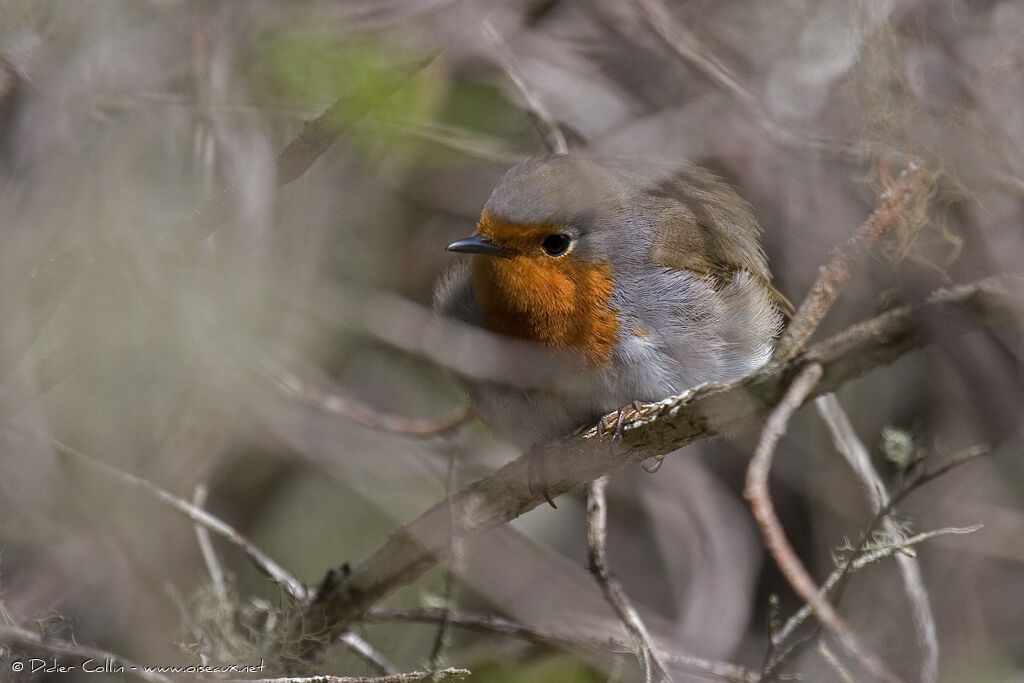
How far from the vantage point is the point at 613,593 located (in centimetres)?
309

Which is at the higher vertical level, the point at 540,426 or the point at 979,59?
the point at 979,59

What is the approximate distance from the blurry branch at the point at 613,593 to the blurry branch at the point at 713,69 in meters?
1.57

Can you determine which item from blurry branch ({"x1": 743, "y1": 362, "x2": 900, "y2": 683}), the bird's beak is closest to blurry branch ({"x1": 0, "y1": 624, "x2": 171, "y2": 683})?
the bird's beak

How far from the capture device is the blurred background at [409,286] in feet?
10.3

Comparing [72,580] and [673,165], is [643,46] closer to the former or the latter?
[673,165]

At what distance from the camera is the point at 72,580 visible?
126 inches

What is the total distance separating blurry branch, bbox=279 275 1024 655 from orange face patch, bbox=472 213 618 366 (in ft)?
0.95

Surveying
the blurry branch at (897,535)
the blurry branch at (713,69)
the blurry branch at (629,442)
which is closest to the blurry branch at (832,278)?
the blurry branch at (629,442)

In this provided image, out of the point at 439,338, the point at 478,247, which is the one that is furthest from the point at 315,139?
the point at 439,338

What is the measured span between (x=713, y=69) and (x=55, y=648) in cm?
318

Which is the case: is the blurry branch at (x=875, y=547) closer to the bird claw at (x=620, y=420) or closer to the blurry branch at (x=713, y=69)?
the bird claw at (x=620, y=420)

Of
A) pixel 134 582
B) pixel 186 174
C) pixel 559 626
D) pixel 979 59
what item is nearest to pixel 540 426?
pixel 559 626

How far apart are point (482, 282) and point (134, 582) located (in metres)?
1.41

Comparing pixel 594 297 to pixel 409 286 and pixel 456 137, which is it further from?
pixel 409 286
